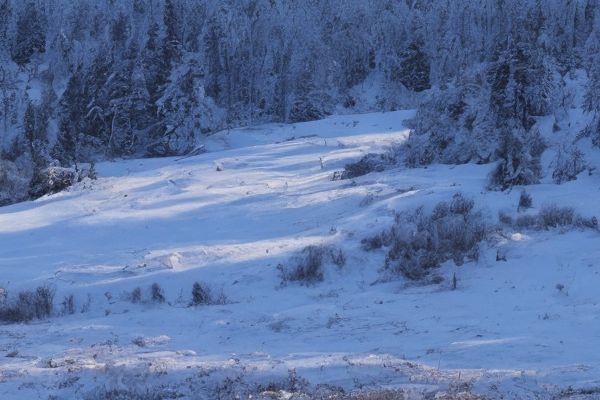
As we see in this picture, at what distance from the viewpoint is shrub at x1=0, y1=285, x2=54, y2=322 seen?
8.95 m

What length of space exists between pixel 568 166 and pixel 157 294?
9090mm

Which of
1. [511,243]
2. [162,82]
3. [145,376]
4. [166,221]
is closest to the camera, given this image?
[145,376]

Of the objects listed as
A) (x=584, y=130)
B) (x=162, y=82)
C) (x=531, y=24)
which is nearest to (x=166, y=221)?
(x=584, y=130)

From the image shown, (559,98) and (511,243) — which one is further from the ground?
(559,98)

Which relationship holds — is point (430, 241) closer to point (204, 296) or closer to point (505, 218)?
point (505, 218)

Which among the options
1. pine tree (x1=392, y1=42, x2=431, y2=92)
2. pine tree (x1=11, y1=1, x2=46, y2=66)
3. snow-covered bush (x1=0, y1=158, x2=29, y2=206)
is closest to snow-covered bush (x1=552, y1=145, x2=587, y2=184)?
snow-covered bush (x1=0, y1=158, x2=29, y2=206)

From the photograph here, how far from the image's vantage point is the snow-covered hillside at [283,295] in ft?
19.4

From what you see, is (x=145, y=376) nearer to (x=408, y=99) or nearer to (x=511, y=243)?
(x=511, y=243)

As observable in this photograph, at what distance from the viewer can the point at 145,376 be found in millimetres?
5984

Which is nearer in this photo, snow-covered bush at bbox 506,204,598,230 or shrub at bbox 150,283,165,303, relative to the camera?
shrub at bbox 150,283,165,303

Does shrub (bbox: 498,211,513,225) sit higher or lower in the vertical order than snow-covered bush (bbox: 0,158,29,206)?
lower

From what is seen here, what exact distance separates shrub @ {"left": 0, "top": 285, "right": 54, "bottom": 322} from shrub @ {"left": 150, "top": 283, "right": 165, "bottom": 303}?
132 centimetres

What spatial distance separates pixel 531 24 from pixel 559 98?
9.44ft

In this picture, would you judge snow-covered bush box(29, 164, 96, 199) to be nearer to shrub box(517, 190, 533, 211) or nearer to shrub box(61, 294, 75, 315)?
shrub box(61, 294, 75, 315)
